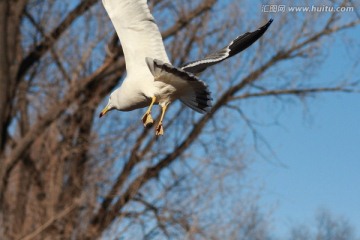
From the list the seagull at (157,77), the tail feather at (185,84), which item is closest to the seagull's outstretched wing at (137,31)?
the seagull at (157,77)

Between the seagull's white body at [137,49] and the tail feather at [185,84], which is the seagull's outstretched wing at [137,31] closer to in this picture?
the seagull's white body at [137,49]

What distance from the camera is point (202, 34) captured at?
25.8ft

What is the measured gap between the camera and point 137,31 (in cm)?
227

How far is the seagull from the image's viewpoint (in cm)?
187

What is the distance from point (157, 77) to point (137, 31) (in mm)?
420

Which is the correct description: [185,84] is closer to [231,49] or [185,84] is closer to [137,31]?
[231,49]

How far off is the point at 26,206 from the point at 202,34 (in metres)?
2.68

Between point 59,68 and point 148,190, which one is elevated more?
point 59,68

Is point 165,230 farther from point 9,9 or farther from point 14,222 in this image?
point 9,9

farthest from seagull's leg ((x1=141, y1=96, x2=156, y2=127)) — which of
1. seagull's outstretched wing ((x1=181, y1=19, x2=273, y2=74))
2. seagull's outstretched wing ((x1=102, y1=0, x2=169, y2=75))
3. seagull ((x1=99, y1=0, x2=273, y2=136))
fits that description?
seagull's outstretched wing ((x1=102, y1=0, x2=169, y2=75))

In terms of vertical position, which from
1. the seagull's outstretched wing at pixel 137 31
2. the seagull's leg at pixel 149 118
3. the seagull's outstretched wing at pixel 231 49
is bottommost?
the seagull's leg at pixel 149 118

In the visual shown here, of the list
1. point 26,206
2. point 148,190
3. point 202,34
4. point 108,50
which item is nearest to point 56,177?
point 26,206

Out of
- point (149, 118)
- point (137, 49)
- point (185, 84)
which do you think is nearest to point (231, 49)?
point (185, 84)

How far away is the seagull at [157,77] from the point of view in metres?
1.87
